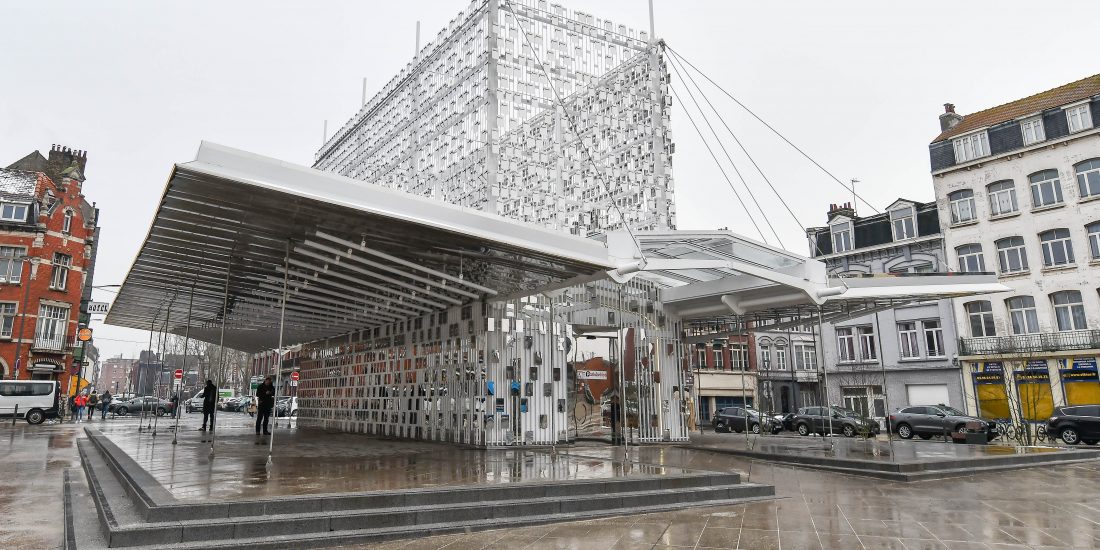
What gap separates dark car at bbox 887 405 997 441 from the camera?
81.5ft

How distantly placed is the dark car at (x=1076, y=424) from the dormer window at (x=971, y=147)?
15867 mm

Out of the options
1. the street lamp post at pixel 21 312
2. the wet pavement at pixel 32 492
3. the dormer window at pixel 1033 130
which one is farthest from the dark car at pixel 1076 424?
the street lamp post at pixel 21 312

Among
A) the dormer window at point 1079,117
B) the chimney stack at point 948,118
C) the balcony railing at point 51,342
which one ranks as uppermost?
the chimney stack at point 948,118

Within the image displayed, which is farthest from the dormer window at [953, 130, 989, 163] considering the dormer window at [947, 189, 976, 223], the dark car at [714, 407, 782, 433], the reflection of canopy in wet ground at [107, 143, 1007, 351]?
the reflection of canopy in wet ground at [107, 143, 1007, 351]

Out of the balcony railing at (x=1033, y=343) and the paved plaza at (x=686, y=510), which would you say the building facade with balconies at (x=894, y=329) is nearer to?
the balcony railing at (x=1033, y=343)

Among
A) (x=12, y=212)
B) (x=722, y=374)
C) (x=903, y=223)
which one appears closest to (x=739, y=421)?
(x=903, y=223)

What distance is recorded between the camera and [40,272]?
36281 millimetres

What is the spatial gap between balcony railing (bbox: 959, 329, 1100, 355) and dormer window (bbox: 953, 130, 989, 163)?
9919mm

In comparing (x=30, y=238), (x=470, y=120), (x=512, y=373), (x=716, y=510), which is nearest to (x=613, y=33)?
(x=470, y=120)

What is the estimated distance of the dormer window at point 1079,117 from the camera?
30234mm

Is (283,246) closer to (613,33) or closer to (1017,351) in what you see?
(613,33)

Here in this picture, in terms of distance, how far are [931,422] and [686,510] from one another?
22.0 m

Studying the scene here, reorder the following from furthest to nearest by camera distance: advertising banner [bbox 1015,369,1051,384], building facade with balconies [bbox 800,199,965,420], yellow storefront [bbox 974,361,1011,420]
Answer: building facade with balconies [bbox 800,199,965,420] < yellow storefront [bbox 974,361,1011,420] < advertising banner [bbox 1015,369,1051,384]

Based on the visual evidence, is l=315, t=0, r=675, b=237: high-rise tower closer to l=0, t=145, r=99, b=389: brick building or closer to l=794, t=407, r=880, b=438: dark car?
l=794, t=407, r=880, b=438: dark car
